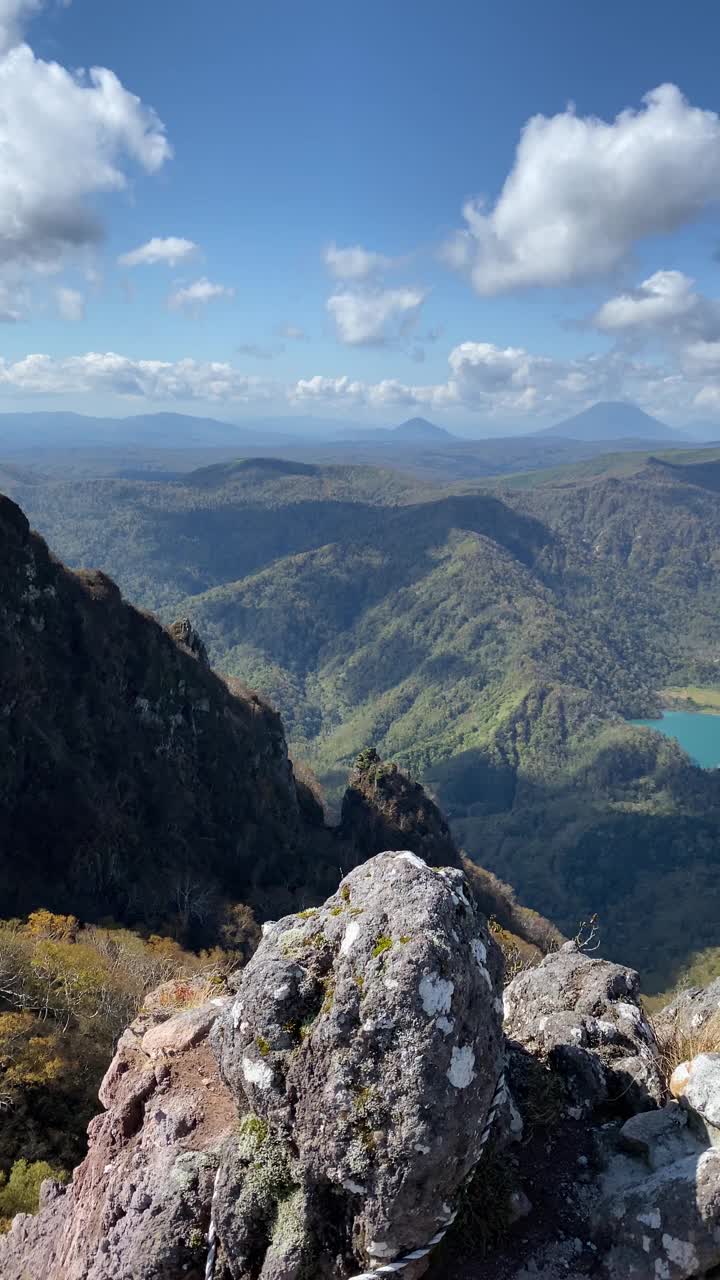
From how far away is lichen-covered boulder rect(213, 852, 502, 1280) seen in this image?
756 centimetres

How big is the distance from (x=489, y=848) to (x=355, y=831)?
125 meters

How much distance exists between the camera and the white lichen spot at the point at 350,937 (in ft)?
28.1

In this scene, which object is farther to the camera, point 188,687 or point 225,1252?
point 188,687

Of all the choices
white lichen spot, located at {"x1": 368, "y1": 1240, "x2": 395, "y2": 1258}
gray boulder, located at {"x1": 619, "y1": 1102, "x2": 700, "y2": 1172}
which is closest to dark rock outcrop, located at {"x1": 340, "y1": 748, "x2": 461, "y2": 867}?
gray boulder, located at {"x1": 619, "y1": 1102, "x2": 700, "y2": 1172}

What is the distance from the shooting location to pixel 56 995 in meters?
23.0

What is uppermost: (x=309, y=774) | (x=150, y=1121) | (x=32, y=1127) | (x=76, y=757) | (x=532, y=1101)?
(x=532, y=1101)

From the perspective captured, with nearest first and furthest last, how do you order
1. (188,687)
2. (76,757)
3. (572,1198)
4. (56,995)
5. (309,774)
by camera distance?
(572,1198), (56,995), (76,757), (188,687), (309,774)

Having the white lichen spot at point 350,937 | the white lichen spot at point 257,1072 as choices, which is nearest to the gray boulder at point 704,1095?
the white lichen spot at point 350,937

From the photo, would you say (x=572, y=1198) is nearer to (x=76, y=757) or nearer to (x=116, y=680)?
(x=76, y=757)

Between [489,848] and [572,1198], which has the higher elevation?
[572,1198]

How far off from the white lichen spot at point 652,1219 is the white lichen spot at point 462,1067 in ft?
7.78

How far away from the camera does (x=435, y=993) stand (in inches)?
310

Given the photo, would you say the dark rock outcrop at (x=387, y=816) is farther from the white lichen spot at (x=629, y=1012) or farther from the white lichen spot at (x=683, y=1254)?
the white lichen spot at (x=683, y=1254)

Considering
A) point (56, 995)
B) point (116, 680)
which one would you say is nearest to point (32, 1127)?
point (56, 995)
